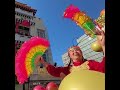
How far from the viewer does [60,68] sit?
9.67 feet

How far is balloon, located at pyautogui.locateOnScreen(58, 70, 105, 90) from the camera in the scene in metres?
2.03

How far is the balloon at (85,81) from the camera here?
6.66 feet

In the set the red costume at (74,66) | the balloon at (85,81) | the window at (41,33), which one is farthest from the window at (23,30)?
the balloon at (85,81)

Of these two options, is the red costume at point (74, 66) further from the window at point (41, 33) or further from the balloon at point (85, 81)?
the window at point (41, 33)

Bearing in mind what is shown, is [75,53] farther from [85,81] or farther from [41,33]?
[41,33]

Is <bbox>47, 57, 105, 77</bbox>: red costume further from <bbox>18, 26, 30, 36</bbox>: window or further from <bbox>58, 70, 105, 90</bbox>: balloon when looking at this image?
<bbox>18, 26, 30, 36</bbox>: window

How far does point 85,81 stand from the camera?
207cm

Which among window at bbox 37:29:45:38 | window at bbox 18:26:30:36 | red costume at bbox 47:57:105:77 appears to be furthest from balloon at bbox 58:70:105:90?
window at bbox 18:26:30:36

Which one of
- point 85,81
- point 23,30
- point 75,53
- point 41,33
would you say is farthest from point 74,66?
point 23,30

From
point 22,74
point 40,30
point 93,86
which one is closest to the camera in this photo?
point 93,86
